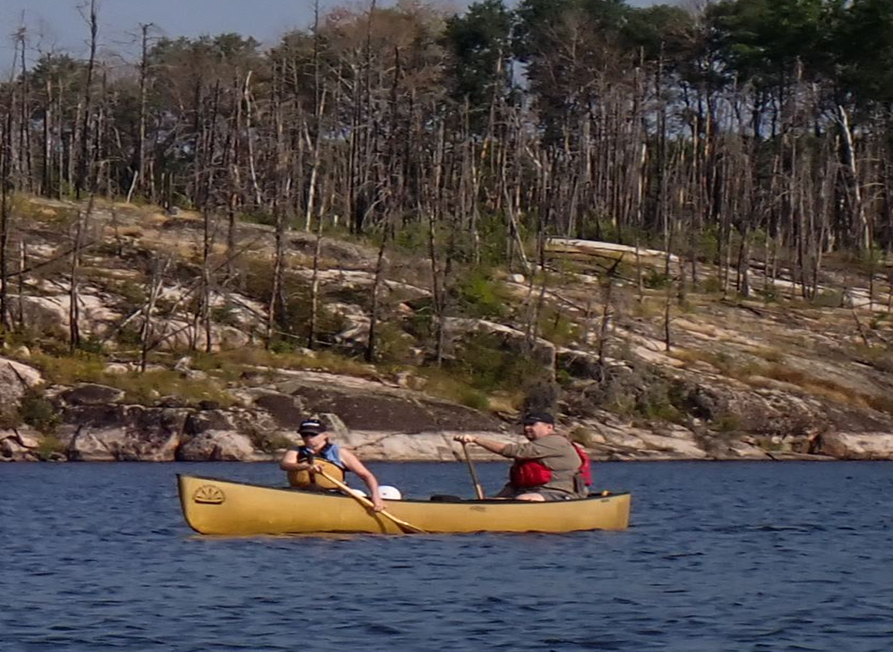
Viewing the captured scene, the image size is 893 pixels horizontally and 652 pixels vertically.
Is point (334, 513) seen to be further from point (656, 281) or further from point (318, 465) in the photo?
point (656, 281)

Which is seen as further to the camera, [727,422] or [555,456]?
[727,422]

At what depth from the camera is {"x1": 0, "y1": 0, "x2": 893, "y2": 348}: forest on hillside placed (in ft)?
227

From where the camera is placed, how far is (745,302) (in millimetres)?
63750

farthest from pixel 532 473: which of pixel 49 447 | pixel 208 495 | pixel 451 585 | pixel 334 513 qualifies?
pixel 49 447

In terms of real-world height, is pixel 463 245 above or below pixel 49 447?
above

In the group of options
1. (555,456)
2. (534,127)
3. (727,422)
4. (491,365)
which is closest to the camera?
(555,456)

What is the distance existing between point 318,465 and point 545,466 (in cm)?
322

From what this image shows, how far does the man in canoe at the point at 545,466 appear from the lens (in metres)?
25.2

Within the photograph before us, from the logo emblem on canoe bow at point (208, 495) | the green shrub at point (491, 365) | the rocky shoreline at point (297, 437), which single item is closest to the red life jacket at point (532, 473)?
the logo emblem on canoe bow at point (208, 495)

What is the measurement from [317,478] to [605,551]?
4135 mm

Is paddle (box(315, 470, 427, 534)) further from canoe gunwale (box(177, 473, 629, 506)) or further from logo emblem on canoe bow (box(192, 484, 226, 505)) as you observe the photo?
logo emblem on canoe bow (box(192, 484, 226, 505))

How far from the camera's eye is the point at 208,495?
948 inches

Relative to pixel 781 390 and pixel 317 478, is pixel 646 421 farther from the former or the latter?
pixel 317 478

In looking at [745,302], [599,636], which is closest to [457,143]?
[745,302]
